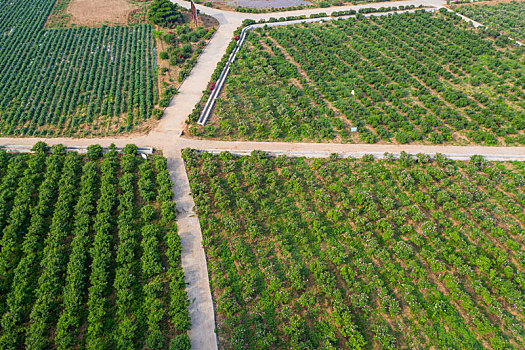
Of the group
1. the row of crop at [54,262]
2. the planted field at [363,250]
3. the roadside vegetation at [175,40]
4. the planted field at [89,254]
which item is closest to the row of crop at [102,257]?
the planted field at [89,254]

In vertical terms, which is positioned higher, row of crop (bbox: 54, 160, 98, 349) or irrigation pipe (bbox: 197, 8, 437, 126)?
irrigation pipe (bbox: 197, 8, 437, 126)

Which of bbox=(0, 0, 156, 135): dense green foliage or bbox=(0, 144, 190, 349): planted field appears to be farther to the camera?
bbox=(0, 0, 156, 135): dense green foliage

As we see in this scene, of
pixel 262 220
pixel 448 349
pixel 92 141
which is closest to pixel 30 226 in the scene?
pixel 92 141

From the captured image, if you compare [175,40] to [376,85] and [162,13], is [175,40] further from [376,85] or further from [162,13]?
[376,85]

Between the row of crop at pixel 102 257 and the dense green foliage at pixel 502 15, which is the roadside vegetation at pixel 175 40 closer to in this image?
the row of crop at pixel 102 257

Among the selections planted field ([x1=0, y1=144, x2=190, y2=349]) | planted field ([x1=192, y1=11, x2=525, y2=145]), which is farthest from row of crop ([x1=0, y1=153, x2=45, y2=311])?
planted field ([x1=192, y1=11, x2=525, y2=145])

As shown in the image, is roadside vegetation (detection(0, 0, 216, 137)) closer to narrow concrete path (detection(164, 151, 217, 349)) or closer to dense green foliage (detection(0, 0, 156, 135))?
dense green foliage (detection(0, 0, 156, 135))
